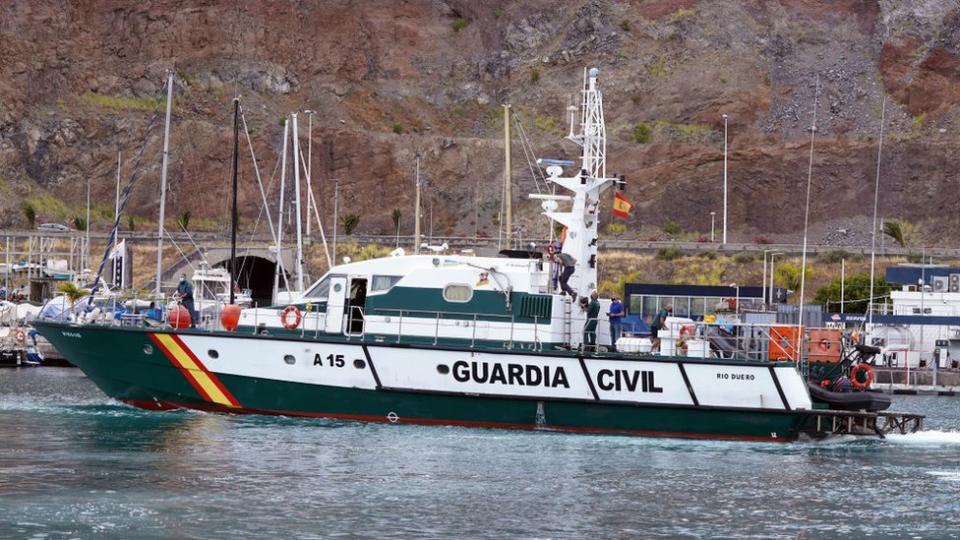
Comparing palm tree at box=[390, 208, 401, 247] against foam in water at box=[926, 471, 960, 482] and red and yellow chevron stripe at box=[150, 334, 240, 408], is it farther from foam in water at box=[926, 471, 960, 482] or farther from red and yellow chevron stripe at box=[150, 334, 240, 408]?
foam in water at box=[926, 471, 960, 482]

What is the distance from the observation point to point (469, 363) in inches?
1227

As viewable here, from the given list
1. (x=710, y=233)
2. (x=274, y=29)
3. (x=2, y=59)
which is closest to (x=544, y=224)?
(x=710, y=233)

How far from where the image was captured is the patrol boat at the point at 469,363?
3088 centimetres

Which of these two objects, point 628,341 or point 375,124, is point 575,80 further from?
point 628,341

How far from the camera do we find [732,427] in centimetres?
3102

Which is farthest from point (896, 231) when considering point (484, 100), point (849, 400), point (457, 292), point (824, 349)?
point (457, 292)

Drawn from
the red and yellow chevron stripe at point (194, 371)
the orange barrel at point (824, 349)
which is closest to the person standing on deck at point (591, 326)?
the orange barrel at point (824, 349)

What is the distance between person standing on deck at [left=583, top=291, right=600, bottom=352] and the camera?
31703 millimetres

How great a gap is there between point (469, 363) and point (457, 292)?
161 centimetres

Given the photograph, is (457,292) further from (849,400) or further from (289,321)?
(849,400)

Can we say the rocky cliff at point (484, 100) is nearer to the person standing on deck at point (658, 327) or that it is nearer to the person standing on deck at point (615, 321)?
the person standing on deck at point (658, 327)

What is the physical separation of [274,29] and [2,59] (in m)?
18.5

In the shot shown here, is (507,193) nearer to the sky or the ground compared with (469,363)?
nearer to the sky

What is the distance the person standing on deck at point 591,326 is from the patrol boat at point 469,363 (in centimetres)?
14
